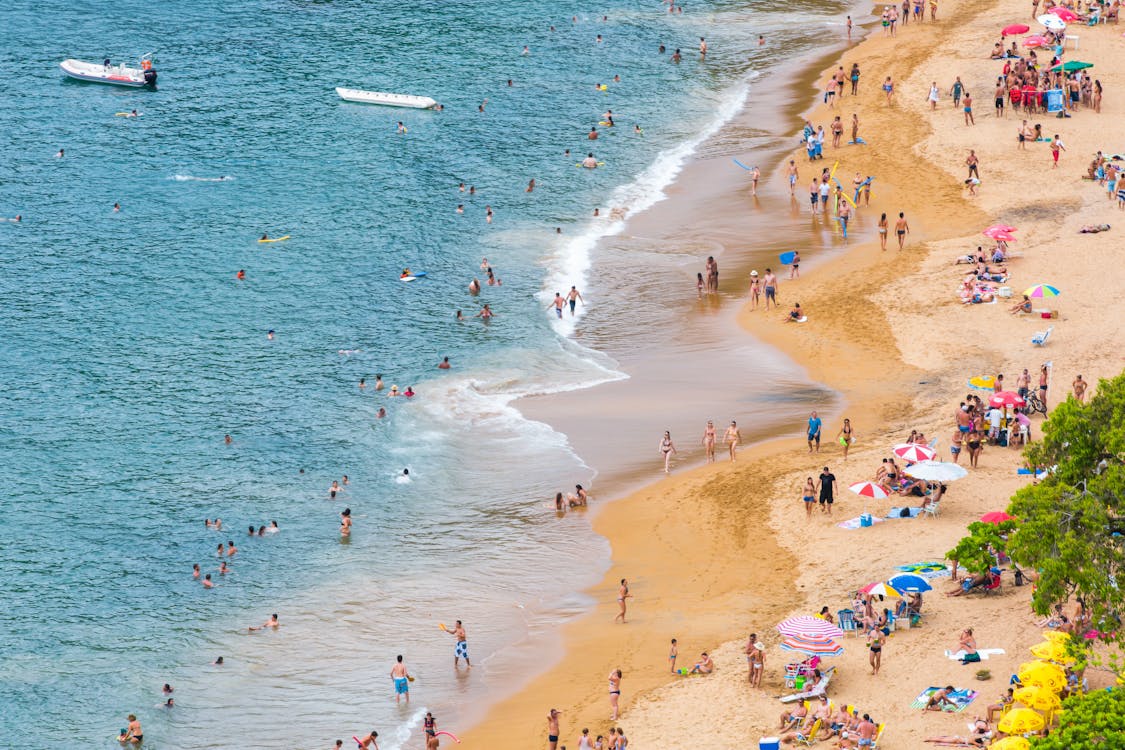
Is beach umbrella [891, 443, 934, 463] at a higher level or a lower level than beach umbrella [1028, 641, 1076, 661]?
higher

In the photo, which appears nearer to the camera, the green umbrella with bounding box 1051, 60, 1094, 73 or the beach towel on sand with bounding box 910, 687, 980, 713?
the beach towel on sand with bounding box 910, 687, 980, 713

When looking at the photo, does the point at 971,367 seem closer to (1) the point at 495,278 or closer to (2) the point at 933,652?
(2) the point at 933,652

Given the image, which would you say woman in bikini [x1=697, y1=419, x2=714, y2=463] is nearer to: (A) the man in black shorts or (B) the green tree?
(A) the man in black shorts

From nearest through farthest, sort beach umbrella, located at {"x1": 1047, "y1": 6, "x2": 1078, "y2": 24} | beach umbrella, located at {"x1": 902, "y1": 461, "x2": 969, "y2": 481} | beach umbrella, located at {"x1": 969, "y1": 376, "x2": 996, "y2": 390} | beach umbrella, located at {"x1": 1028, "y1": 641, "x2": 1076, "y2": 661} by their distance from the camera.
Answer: beach umbrella, located at {"x1": 1028, "y1": 641, "x2": 1076, "y2": 661} < beach umbrella, located at {"x1": 902, "y1": 461, "x2": 969, "y2": 481} < beach umbrella, located at {"x1": 969, "y1": 376, "x2": 996, "y2": 390} < beach umbrella, located at {"x1": 1047, "y1": 6, "x2": 1078, "y2": 24}

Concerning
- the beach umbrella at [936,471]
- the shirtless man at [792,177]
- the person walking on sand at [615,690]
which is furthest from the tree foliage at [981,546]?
the shirtless man at [792,177]

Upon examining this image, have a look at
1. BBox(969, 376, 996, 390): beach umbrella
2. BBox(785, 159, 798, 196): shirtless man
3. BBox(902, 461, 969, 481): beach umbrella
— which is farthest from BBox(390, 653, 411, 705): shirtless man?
BBox(785, 159, 798, 196): shirtless man

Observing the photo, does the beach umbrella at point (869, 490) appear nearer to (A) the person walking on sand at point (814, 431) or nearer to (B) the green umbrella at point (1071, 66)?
(A) the person walking on sand at point (814, 431)
